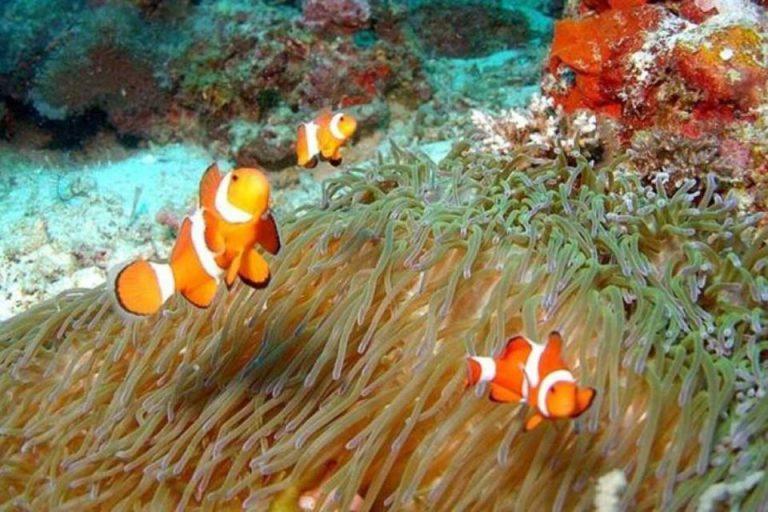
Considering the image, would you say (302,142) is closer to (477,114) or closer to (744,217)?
(477,114)

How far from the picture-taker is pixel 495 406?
7.29 feet

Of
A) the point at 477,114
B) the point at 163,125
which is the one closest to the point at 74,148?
the point at 163,125

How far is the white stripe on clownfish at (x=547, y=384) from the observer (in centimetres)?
167

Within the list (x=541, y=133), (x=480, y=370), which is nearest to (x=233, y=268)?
(x=480, y=370)

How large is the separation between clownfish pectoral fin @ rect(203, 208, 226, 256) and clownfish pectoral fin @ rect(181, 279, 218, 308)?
0.36ft

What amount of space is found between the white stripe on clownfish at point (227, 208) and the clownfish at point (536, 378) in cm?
69

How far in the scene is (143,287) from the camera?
1.81 metres

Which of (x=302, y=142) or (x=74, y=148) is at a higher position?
(x=302, y=142)

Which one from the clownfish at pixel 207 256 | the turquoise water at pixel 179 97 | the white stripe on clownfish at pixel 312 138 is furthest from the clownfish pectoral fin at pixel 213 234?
the turquoise water at pixel 179 97

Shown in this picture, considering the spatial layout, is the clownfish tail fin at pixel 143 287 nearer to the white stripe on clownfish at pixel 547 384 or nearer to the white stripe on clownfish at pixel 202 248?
the white stripe on clownfish at pixel 202 248

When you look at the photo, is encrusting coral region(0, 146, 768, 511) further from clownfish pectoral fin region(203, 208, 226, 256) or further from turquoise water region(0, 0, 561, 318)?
turquoise water region(0, 0, 561, 318)

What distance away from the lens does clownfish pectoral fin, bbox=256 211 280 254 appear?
1.79 meters

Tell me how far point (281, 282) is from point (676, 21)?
2249 mm

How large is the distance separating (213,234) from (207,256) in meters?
0.07
